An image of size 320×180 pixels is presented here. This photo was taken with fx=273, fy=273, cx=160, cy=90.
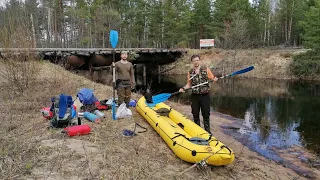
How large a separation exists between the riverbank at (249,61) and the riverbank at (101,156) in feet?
63.7

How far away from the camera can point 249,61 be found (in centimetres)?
2612

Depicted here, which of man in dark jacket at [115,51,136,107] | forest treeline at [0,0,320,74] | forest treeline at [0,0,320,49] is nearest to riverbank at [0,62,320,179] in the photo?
man in dark jacket at [115,51,136,107]

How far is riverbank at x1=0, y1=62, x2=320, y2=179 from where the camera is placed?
3.42 metres

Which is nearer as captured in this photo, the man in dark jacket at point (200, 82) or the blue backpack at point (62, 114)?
the blue backpack at point (62, 114)

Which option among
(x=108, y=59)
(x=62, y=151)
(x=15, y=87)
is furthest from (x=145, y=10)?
(x=62, y=151)

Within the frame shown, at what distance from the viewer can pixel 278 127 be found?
27.6 feet

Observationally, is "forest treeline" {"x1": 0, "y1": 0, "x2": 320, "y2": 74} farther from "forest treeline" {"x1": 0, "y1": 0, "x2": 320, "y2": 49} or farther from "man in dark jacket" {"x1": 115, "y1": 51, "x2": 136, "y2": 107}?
"man in dark jacket" {"x1": 115, "y1": 51, "x2": 136, "y2": 107}

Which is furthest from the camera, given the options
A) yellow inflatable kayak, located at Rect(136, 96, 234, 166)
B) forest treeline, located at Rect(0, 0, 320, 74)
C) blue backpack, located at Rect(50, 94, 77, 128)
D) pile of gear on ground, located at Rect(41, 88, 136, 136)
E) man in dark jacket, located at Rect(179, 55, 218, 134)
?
forest treeline, located at Rect(0, 0, 320, 74)

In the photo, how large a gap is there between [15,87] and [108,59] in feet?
31.6

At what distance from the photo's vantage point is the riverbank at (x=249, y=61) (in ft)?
78.9

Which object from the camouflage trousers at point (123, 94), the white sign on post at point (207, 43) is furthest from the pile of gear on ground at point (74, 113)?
the white sign on post at point (207, 43)

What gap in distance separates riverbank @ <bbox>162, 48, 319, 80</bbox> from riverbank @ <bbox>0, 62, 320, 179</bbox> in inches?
765

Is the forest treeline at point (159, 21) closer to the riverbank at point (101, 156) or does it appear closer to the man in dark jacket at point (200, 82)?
the man in dark jacket at point (200, 82)

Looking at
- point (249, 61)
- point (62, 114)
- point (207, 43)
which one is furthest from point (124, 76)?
point (207, 43)
